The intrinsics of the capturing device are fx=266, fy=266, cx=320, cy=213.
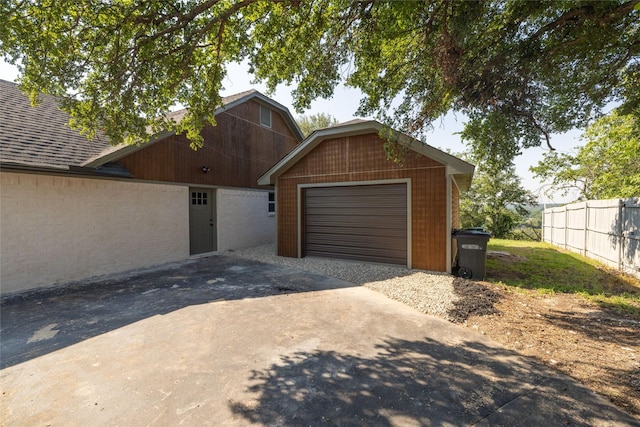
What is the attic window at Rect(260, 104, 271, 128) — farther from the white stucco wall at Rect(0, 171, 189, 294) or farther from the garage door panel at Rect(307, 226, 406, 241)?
the garage door panel at Rect(307, 226, 406, 241)

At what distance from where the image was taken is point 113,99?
5293mm

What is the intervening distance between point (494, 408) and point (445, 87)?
15.9 feet

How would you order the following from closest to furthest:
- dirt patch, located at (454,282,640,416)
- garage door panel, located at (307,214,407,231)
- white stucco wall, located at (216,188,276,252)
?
dirt patch, located at (454,282,640,416) → garage door panel, located at (307,214,407,231) → white stucco wall, located at (216,188,276,252)

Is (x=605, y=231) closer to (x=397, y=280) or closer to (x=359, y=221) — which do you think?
(x=397, y=280)

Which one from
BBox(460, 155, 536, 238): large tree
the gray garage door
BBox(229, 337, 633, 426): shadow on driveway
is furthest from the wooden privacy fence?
BBox(229, 337, 633, 426): shadow on driveway

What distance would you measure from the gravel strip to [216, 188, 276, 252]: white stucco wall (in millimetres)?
2427

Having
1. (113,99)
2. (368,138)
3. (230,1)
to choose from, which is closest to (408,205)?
(368,138)

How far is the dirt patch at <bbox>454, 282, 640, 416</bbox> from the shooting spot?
9.05ft

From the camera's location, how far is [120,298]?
5.57 metres

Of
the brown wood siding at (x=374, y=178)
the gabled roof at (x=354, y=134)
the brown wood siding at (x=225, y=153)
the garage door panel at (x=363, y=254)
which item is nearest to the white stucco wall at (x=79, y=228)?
the brown wood siding at (x=225, y=153)

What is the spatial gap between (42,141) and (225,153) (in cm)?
555

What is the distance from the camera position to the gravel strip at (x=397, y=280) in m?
5.03

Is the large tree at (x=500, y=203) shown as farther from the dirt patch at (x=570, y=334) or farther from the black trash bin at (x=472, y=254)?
the dirt patch at (x=570, y=334)

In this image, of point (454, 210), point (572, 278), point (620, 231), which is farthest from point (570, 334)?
point (454, 210)
